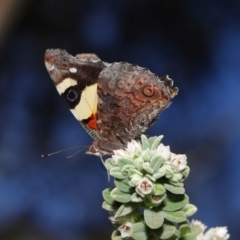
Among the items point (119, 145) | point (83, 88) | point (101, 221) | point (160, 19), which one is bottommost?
point (101, 221)

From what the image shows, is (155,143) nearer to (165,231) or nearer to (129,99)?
(165,231)

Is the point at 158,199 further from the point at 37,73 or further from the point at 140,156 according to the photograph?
the point at 37,73

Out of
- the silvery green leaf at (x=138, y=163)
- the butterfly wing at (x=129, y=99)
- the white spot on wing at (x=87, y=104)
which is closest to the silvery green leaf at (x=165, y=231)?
the silvery green leaf at (x=138, y=163)

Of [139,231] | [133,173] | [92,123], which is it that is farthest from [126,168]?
[92,123]

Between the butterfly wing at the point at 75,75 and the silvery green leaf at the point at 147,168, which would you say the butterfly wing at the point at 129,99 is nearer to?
the butterfly wing at the point at 75,75

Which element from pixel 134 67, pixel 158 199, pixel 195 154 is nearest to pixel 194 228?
pixel 158 199

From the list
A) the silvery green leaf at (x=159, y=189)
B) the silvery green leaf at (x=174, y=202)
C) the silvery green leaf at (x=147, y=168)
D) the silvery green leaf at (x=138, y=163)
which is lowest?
the silvery green leaf at (x=174, y=202)
